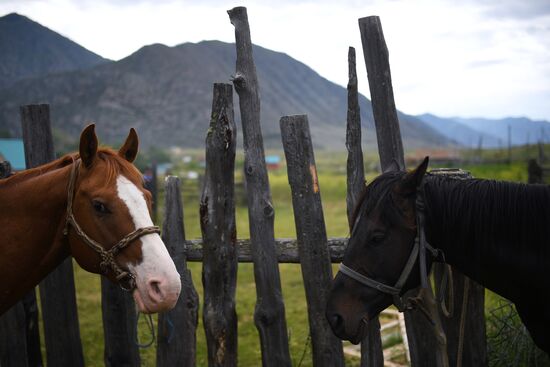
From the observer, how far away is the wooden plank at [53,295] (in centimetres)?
382

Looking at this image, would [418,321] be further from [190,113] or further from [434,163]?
[190,113]

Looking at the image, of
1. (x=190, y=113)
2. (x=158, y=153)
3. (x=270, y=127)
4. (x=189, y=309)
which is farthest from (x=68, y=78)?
(x=189, y=309)

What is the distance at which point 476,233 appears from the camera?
2.47 meters

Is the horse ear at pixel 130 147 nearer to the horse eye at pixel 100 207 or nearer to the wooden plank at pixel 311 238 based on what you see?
the horse eye at pixel 100 207

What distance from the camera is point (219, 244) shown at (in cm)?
326

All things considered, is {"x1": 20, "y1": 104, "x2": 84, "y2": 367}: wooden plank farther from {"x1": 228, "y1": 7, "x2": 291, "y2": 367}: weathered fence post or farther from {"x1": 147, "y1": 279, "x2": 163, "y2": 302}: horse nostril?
{"x1": 147, "y1": 279, "x2": 163, "y2": 302}: horse nostril

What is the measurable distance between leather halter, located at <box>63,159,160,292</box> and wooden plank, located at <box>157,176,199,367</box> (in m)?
1.11

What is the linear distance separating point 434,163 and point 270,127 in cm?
12437

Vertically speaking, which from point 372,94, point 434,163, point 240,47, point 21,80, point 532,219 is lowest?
point 434,163

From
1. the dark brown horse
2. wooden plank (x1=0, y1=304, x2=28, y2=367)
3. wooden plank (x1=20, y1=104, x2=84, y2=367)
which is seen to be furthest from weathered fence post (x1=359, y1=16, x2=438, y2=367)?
wooden plank (x1=0, y1=304, x2=28, y2=367)

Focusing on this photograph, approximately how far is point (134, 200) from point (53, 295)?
1.96 metres

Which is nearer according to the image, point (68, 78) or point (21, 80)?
point (21, 80)

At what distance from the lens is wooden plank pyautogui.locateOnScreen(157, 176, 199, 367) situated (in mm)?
3553

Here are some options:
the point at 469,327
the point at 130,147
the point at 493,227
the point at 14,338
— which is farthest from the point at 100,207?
the point at 469,327
